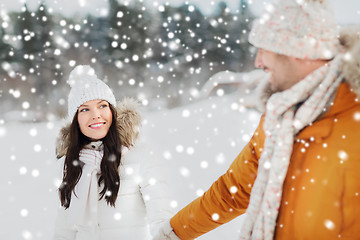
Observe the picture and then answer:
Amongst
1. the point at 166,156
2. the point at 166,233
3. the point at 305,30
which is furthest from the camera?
the point at 166,156

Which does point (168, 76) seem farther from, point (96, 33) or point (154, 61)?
point (96, 33)

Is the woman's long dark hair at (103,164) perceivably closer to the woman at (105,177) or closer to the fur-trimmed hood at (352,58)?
the woman at (105,177)

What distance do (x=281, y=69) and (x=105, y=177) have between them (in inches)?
44.8

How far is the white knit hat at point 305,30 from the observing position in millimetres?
1277

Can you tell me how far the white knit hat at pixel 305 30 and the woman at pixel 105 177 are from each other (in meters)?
1.04

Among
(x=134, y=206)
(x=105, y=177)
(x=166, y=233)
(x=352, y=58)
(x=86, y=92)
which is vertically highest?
(x=86, y=92)

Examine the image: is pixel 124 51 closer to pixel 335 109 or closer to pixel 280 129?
pixel 280 129

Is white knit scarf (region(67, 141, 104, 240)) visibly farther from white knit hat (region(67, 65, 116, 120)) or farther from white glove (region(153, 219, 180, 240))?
white glove (region(153, 219, 180, 240))

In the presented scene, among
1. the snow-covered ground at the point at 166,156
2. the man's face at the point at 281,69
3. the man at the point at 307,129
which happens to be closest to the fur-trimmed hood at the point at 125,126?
the snow-covered ground at the point at 166,156

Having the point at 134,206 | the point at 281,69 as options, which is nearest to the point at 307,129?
the point at 281,69

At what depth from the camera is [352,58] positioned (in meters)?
1.18

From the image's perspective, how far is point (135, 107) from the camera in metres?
2.16

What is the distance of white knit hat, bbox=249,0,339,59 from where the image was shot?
4.19 feet

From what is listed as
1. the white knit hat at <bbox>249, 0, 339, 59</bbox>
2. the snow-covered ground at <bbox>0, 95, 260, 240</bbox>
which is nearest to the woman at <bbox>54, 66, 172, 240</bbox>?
the snow-covered ground at <bbox>0, 95, 260, 240</bbox>
